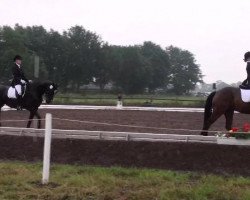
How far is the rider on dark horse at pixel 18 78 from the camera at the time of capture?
12.8m

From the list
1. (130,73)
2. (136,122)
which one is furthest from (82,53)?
(136,122)

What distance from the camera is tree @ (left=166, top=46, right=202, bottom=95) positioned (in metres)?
101

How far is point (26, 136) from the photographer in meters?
9.93

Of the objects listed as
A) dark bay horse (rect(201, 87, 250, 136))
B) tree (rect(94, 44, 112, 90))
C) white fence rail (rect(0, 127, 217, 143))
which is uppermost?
tree (rect(94, 44, 112, 90))

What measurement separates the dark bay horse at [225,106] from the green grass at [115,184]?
390 centimetres

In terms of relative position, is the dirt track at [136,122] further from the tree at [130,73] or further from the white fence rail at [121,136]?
the tree at [130,73]

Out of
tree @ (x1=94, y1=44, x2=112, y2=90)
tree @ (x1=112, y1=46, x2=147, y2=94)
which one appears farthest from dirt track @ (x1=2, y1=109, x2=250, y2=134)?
tree @ (x1=94, y1=44, x2=112, y2=90)

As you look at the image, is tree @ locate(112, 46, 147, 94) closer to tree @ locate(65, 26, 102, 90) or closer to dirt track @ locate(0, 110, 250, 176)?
tree @ locate(65, 26, 102, 90)

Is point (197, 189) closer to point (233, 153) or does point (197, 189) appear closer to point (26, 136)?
point (233, 153)

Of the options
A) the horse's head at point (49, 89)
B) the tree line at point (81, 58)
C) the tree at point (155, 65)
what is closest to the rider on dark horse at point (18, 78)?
the horse's head at point (49, 89)

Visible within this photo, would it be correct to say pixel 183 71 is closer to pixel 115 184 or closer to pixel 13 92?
pixel 13 92

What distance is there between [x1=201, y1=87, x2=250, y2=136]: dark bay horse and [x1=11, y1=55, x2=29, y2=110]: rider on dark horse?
522 centimetres

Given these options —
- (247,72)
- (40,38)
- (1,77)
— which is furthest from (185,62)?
(247,72)

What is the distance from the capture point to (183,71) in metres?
110
